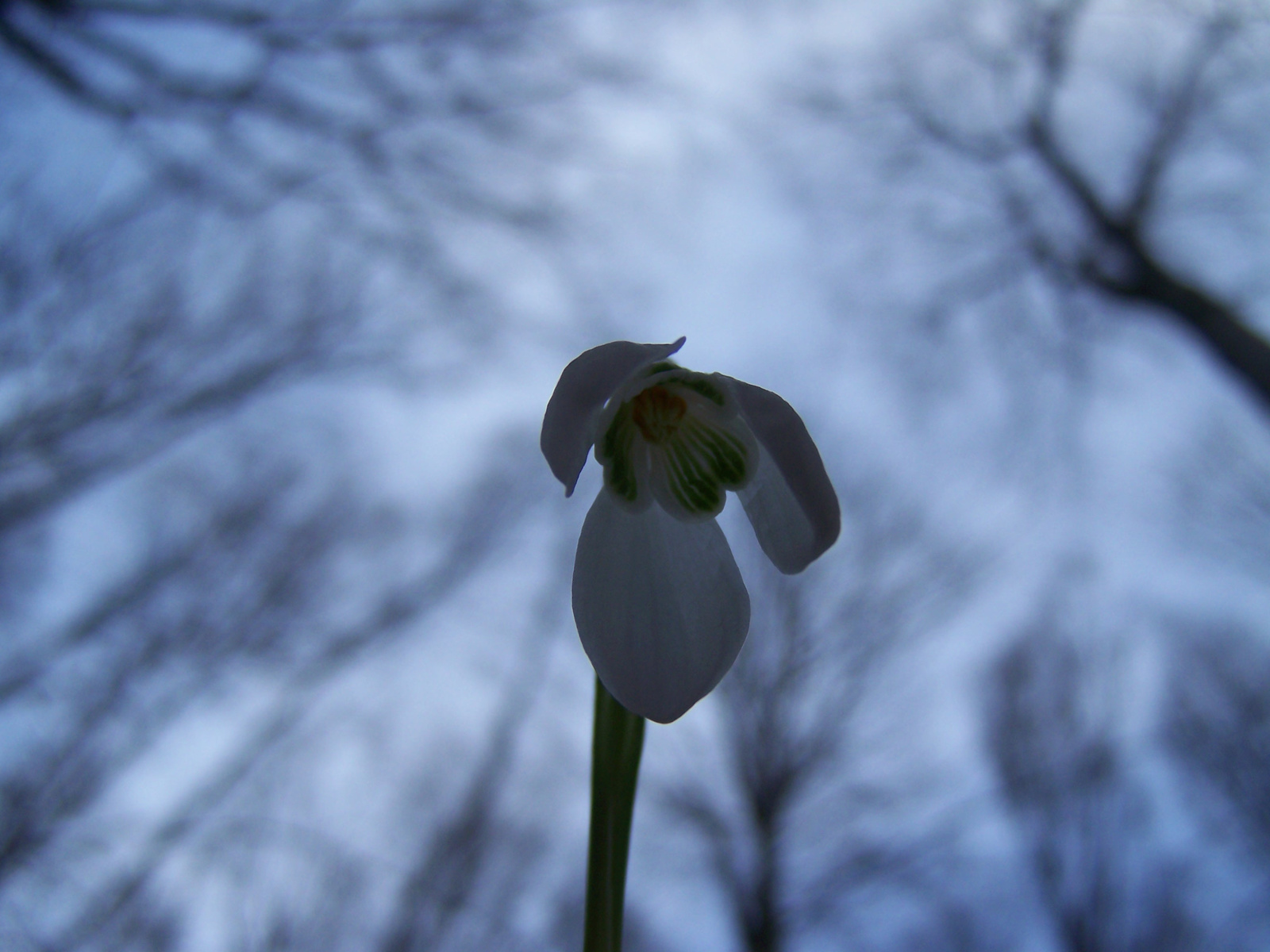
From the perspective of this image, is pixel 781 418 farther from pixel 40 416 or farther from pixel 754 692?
pixel 754 692

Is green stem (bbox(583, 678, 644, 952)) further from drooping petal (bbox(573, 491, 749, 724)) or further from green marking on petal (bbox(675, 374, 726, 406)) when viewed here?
green marking on petal (bbox(675, 374, 726, 406))

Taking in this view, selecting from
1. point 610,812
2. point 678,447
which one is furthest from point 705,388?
point 610,812

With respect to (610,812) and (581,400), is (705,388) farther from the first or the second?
(610,812)

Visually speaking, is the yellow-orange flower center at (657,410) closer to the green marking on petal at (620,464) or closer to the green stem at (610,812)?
the green marking on petal at (620,464)

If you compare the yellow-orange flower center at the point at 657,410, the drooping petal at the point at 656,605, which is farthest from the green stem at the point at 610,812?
the yellow-orange flower center at the point at 657,410

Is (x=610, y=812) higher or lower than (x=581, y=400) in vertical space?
lower

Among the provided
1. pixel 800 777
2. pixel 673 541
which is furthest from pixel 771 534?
pixel 800 777
